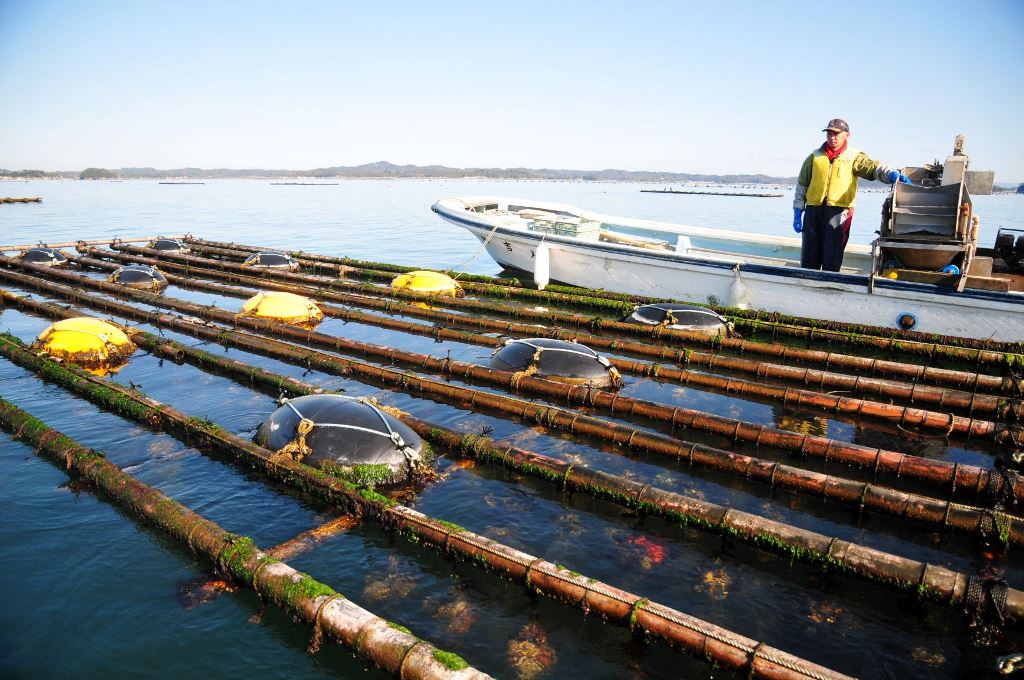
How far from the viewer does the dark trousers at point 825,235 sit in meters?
16.2

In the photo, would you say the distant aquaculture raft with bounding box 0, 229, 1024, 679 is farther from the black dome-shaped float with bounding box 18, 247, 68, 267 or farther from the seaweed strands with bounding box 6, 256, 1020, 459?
the black dome-shaped float with bounding box 18, 247, 68, 267

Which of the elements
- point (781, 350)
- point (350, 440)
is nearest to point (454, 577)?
point (350, 440)

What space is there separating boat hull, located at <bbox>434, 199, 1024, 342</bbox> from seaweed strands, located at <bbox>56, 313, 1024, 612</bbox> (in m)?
11.3

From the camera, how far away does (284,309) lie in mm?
18438

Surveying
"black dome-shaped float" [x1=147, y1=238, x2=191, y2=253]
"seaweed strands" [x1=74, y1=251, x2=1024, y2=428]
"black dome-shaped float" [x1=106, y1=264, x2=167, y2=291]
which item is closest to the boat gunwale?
"seaweed strands" [x1=74, y1=251, x2=1024, y2=428]

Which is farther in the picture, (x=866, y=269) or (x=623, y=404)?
(x=866, y=269)

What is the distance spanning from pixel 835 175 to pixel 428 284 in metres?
13.0

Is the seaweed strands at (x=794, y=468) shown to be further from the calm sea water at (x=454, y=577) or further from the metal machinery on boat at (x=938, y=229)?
the metal machinery on boat at (x=938, y=229)

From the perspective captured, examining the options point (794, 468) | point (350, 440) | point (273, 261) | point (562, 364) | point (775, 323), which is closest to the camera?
point (794, 468)

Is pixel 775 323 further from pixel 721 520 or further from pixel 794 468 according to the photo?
pixel 721 520

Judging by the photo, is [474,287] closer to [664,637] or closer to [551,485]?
[551,485]

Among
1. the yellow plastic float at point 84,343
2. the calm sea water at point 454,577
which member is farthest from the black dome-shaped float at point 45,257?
the calm sea water at point 454,577

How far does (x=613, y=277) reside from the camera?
22.2 metres

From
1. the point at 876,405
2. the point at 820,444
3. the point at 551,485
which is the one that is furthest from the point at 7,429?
the point at 876,405
